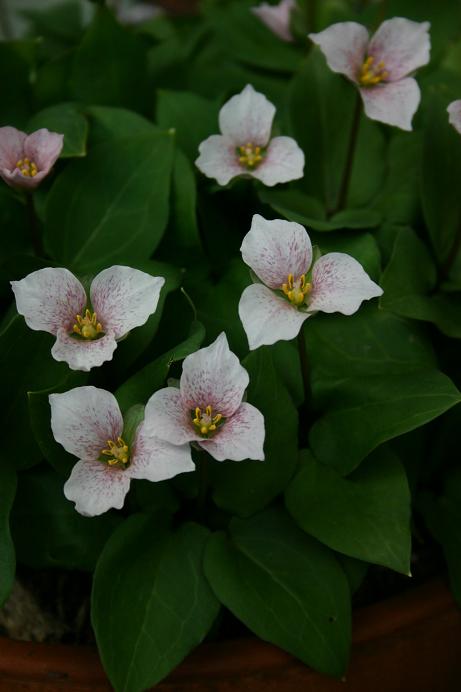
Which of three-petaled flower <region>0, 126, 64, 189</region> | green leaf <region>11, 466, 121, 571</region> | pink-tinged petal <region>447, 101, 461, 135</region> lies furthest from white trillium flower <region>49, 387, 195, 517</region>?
pink-tinged petal <region>447, 101, 461, 135</region>

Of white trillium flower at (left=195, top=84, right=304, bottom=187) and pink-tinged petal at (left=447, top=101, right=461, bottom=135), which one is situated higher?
pink-tinged petal at (left=447, top=101, right=461, bottom=135)

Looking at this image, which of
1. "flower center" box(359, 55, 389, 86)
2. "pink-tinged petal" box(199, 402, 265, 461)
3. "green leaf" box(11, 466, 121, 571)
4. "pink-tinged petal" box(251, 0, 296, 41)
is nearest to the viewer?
"pink-tinged petal" box(199, 402, 265, 461)

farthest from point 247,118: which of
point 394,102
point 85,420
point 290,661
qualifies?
point 290,661

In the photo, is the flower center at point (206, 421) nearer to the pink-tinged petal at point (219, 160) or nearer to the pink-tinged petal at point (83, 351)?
the pink-tinged petal at point (83, 351)

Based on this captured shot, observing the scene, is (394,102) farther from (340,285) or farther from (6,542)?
(6,542)

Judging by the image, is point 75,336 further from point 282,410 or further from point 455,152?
point 455,152

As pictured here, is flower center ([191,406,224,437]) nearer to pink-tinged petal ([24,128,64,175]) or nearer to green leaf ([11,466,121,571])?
green leaf ([11,466,121,571])
